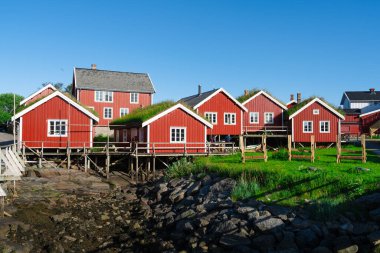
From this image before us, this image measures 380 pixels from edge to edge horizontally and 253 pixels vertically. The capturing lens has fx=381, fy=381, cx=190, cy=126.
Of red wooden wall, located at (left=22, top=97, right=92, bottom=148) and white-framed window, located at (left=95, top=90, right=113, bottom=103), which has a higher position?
white-framed window, located at (left=95, top=90, right=113, bottom=103)

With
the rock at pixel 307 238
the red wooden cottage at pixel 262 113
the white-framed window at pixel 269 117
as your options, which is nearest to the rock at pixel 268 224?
the rock at pixel 307 238

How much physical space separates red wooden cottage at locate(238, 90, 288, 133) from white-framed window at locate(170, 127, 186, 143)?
1149 cm

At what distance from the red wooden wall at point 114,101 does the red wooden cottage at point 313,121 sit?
1753 centimetres

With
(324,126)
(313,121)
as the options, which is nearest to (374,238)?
(313,121)

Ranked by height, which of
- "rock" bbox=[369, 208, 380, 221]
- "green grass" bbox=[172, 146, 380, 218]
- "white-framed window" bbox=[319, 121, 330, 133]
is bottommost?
"rock" bbox=[369, 208, 380, 221]

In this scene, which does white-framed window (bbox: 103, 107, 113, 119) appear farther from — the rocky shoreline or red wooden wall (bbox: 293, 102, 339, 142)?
the rocky shoreline

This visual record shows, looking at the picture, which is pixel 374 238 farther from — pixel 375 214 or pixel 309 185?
pixel 309 185

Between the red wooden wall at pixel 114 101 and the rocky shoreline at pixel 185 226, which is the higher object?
the red wooden wall at pixel 114 101

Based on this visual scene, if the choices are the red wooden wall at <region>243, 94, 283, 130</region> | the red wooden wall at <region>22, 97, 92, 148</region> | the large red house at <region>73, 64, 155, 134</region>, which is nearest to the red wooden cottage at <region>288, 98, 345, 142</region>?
the red wooden wall at <region>243, 94, 283, 130</region>

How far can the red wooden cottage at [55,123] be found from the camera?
90.7 ft

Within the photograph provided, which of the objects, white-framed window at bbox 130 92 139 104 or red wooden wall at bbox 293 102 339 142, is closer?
red wooden wall at bbox 293 102 339 142

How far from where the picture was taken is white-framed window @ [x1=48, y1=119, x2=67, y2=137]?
92.8ft

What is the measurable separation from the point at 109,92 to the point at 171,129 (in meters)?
17.3

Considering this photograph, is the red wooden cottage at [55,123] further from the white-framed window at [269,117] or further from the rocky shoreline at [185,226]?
the white-framed window at [269,117]
